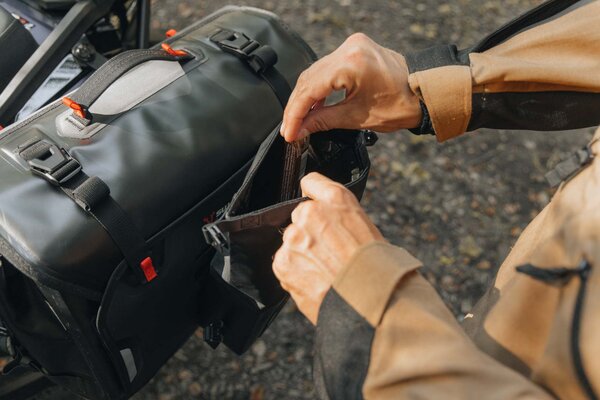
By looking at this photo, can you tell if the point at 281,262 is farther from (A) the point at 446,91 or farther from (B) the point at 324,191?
(A) the point at 446,91

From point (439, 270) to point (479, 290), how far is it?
0.19 m

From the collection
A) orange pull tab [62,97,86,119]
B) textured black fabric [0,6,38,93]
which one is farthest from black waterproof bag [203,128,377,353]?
textured black fabric [0,6,38,93]

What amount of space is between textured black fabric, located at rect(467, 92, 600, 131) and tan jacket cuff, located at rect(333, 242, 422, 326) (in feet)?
2.02

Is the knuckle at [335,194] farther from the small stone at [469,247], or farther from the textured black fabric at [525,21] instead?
the small stone at [469,247]

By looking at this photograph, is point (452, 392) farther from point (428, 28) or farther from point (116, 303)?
point (428, 28)

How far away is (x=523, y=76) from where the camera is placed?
143 centimetres

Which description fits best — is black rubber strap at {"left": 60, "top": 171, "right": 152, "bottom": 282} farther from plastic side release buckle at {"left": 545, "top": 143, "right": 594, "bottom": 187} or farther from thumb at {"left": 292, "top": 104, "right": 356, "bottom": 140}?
plastic side release buckle at {"left": 545, "top": 143, "right": 594, "bottom": 187}

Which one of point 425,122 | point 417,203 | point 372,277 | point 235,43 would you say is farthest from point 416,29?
point 372,277

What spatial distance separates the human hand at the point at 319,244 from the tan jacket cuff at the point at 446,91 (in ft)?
1.38

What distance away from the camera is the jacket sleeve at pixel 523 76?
4.62 ft

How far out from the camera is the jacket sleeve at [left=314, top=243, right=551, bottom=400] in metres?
0.93

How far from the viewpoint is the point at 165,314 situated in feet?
5.47

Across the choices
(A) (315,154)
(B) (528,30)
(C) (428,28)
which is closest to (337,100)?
(A) (315,154)

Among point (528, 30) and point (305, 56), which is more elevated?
point (528, 30)
